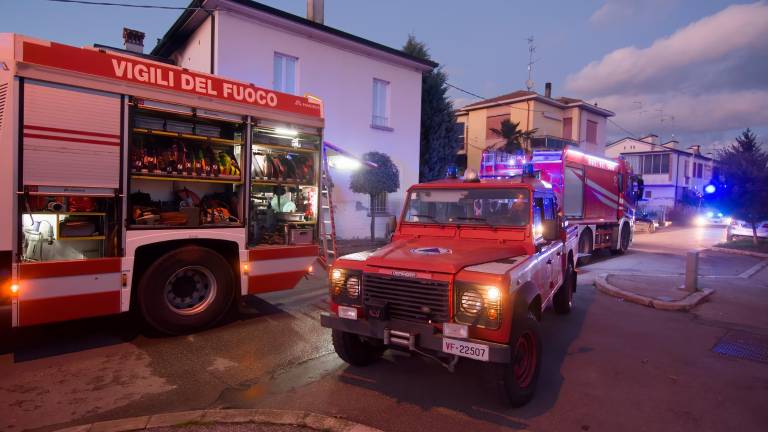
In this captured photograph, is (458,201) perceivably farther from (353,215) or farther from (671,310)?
(353,215)

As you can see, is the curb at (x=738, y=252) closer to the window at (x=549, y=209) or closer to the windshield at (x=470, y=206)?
the window at (x=549, y=209)

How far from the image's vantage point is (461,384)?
4582 mm

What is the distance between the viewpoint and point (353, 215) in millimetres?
17109

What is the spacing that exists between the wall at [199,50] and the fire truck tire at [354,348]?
37.4ft

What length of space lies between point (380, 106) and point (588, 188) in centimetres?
812

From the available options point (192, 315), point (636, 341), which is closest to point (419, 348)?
point (192, 315)

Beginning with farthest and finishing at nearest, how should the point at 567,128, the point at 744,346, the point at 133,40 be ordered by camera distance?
1. the point at 567,128
2. the point at 133,40
3. the point at 744,346

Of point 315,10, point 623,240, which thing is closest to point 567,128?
point 623,240

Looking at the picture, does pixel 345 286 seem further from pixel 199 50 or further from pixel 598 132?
pixel 598 132

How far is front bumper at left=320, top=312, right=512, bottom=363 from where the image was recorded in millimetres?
3635

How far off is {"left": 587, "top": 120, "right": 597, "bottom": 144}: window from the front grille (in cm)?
3391

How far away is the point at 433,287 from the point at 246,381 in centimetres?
212

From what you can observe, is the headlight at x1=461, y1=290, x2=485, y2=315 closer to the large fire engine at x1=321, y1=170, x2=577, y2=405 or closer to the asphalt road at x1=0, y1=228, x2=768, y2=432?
the large fire engine at x1=321, y1=170, x2=577, y2=405

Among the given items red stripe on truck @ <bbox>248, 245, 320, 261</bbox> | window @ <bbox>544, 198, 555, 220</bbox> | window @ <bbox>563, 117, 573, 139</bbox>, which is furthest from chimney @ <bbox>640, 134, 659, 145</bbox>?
red stripe on truck @ <bbox>248, 245, 320, 261</bbox>
